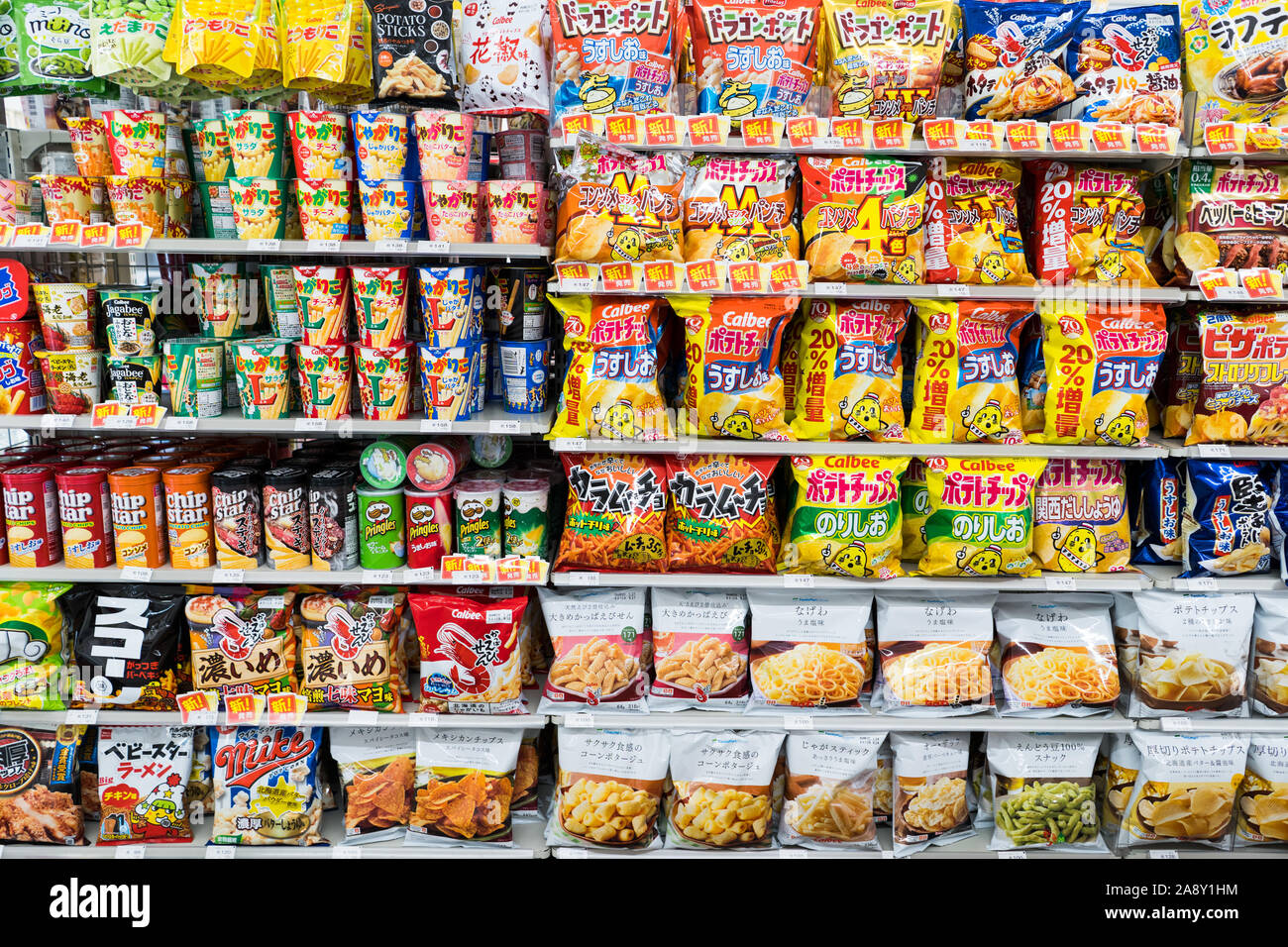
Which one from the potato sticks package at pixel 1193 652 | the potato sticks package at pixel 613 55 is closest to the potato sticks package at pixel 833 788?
the potato sticks package at pixel 1193 652

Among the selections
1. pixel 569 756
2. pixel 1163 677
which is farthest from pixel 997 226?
pixel 569 756

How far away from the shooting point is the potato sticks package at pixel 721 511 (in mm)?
2791

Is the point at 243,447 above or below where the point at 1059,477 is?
above

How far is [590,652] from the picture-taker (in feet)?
9.31

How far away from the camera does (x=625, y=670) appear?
112 inches

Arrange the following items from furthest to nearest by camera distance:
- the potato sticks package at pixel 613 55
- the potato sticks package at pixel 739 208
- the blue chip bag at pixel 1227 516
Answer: the blue chip bag at pixel 1227 516 < the potato sticks package at pixel 739 208 < the potato sticks package at pixel 613 55

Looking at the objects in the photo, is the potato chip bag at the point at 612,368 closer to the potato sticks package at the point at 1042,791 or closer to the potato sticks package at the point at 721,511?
the potato sticks package at the point at 721,511

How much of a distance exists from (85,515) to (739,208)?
215 cm

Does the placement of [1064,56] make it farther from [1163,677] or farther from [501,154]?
[1163,677]

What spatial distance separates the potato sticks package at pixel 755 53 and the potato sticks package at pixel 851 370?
0.60m

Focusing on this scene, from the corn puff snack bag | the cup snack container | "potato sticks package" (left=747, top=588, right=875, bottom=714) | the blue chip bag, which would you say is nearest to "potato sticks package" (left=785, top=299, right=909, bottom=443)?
the corn puff snack bag

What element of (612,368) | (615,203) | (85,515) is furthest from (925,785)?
(85,515)
